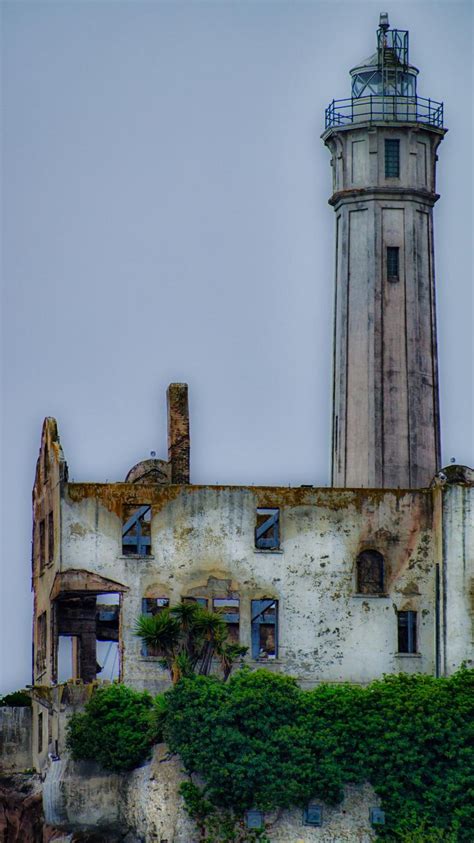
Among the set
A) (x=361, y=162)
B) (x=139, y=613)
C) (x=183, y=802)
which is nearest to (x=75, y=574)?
(x=139, y=613)

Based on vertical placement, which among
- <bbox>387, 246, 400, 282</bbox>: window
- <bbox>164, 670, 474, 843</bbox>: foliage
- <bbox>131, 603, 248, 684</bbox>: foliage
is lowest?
<bbox>164, 670, 474, 843</bbox>: foliage

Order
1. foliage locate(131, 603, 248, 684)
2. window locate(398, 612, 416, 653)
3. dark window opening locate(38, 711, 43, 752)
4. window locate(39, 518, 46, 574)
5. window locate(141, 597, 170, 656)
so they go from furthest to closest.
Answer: dark window opening locate(38, 711, 43, 752) < window locate(39, 518, 46, 574) < window locate(398, 612, 416, 653) < window locate(141, 597, 170, 656) < foliage locate(131, 603, 248, 684)

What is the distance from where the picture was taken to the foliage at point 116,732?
290ft

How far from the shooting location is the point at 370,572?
9138 cm

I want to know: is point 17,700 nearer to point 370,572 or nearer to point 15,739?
point 15,739

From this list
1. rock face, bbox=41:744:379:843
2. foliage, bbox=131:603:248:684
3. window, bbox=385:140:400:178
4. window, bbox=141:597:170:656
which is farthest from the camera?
window, bbox=385:140:400:178

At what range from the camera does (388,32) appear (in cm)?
9981

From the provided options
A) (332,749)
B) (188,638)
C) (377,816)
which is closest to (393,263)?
(188,638)

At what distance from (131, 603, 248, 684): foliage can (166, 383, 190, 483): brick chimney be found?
17.3ft

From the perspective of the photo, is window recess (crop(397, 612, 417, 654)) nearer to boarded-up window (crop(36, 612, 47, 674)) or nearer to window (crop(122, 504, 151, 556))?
window (crop(122, 504, 151, 556))

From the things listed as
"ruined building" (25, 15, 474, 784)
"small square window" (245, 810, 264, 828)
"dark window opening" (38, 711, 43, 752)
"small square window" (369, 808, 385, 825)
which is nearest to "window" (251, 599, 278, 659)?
"ruined building" (25, 15, 474, 784)

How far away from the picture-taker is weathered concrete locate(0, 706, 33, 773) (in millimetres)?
96062

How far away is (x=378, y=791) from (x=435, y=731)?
2.16 meters

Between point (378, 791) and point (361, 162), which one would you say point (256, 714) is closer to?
point (378, 791)
